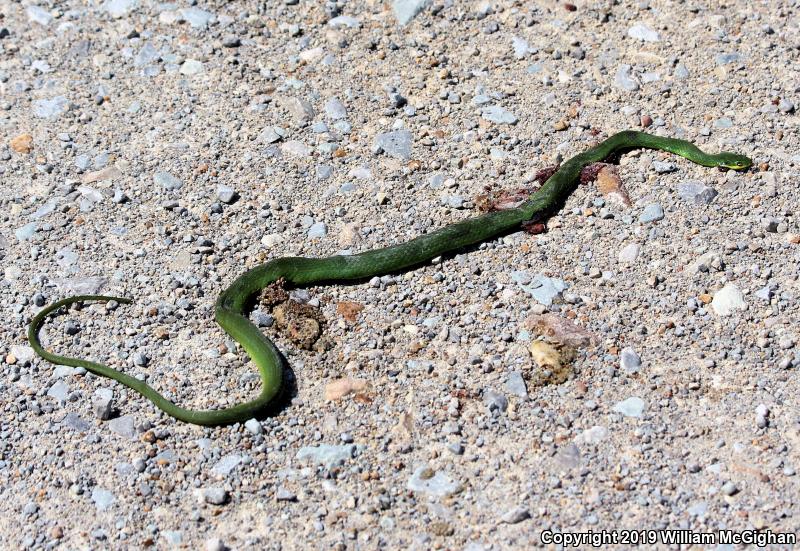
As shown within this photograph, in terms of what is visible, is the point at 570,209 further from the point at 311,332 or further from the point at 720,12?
the point at 720,12

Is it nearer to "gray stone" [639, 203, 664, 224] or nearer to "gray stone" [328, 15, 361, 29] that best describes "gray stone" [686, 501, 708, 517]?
"gray stone" [639, 203, 664, 224]

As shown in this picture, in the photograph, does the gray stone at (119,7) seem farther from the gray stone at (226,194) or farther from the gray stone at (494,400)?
the gray stone at (494,400)

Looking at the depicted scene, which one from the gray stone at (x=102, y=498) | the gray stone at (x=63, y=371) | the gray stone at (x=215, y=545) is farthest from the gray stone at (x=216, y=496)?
the gray stone at (x=63, y=371)

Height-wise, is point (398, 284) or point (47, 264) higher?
point (47, 264)

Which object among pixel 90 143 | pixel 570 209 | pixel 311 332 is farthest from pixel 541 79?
pixel 90 143

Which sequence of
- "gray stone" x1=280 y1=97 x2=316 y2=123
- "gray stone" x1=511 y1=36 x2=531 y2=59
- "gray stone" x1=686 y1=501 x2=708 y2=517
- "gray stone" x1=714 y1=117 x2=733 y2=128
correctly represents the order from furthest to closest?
"gray stone" x1=511 y1=36 x2=531 y2=59 → "gray stone" x1=280 y1=97 x2=316 y2=123 → "gray stone" x1=714 y1=117 x2=733 y2=128 → "gray stone" x1=686 y1=501 x2=708 y2=517

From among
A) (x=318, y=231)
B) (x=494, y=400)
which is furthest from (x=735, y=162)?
(x=318, y=231)

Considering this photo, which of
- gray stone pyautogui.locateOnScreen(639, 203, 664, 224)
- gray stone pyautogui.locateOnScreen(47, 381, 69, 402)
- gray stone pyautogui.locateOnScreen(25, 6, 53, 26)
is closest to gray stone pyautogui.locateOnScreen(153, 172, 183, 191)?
gray stone pyautogui.locateOnScreen(47, 381, 69, 402)
